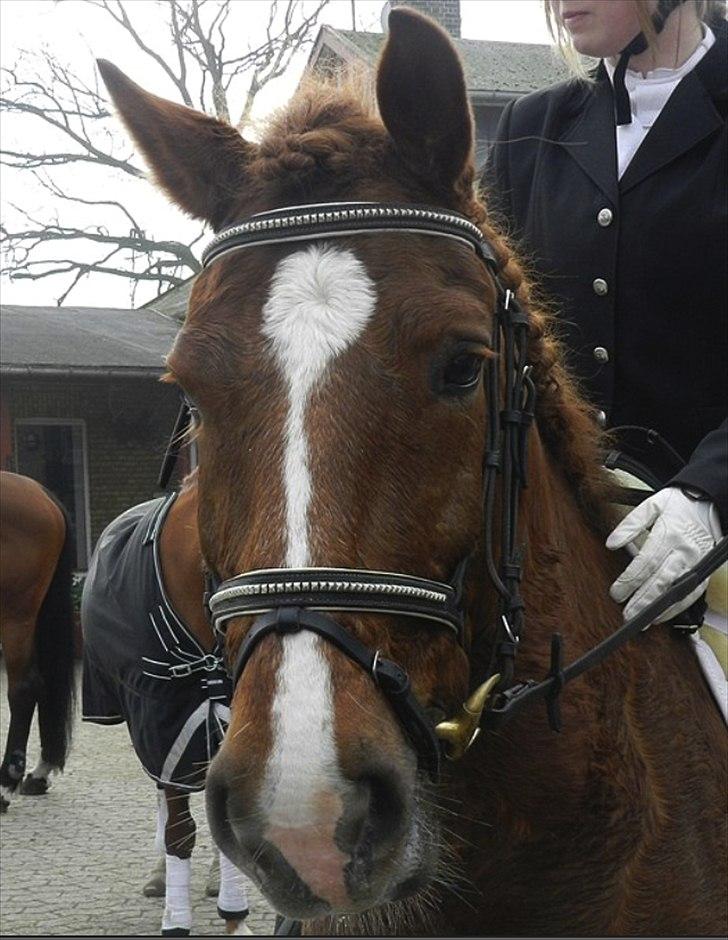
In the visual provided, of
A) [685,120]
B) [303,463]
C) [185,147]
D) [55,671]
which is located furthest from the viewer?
[55,671]

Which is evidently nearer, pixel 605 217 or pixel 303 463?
pixel 303 463

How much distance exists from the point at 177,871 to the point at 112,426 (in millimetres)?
13851

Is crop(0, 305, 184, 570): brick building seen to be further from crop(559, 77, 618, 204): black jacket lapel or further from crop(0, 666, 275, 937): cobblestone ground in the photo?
crop(559, 77, 618, 204): black jacket lapel

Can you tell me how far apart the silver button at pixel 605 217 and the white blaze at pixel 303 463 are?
36.5 inches

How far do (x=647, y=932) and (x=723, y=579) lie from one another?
771 millimetres

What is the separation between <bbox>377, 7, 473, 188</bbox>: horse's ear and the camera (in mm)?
1966

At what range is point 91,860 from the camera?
7.52 meters

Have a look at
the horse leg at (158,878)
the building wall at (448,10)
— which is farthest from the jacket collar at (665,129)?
the building wall at (448,10)

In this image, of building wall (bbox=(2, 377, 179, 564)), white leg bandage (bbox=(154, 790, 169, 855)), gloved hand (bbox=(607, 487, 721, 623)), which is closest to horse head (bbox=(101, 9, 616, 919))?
gloved hand (bbox=(607, 487, 721, 623))

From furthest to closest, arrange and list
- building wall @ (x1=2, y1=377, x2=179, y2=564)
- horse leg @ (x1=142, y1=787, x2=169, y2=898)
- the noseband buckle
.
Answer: building wall @ (x1=2, y1=377, x2=179, y2=564) < horse leg @ (x1=142, y1=787, x2=169, y2=898) < the noseband buckle

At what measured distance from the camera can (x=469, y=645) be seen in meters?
1.99

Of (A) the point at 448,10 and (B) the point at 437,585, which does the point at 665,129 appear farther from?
(A) the point at 448,10

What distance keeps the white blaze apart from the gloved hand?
0.79 metres

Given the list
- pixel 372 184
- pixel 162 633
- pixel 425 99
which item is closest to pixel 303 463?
pixel 372 184
